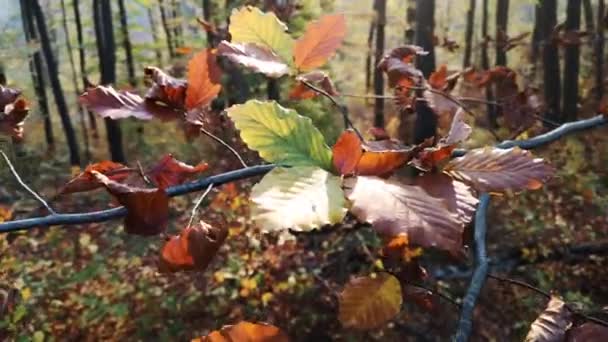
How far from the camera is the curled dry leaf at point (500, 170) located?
63cm

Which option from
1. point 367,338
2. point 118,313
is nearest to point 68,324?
point 118,313

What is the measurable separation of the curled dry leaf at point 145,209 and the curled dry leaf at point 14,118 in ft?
1.99

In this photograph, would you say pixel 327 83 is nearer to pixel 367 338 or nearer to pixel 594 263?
pixel 367 338

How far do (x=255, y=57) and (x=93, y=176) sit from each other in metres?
0.34

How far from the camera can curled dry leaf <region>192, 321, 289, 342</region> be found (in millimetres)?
594

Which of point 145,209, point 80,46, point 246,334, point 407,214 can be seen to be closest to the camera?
point 407,214

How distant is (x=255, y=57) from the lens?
0.87 meters

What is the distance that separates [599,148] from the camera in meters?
9.85

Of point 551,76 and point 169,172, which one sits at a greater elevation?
point 169,172

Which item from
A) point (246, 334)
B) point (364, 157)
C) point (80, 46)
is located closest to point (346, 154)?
point (364, 157)

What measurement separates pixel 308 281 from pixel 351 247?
67cm

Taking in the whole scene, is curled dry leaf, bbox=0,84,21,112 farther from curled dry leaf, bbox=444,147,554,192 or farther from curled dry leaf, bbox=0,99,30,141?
curled dry leaf, bbox=444,147,554,192

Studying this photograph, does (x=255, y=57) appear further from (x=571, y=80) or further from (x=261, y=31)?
(x=571, y=80)

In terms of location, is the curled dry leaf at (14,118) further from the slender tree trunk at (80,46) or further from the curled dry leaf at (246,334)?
the slender tree trunk at (80,46)
